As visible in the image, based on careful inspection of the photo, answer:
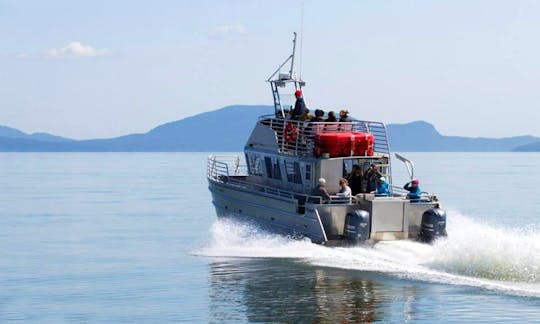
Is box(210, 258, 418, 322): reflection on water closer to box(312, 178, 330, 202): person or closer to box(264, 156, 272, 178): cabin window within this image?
box(312, 178, 330, 202): person

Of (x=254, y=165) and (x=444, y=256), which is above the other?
(x=254, y=165)

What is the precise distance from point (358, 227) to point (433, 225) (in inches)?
93.4

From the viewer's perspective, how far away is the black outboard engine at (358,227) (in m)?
26.3

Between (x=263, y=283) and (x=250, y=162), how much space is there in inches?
405

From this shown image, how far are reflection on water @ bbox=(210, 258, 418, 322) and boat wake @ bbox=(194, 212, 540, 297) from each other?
0.69m

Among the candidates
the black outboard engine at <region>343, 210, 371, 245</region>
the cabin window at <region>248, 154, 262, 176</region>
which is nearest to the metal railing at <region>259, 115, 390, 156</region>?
the cabin window at <region>248, 154, 262, 176</region>

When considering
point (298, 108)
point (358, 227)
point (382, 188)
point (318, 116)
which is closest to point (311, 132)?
point (318, 116)

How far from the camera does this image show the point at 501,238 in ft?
80.5

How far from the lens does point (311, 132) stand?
2953cm

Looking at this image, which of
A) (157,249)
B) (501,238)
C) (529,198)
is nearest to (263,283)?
(501,238)

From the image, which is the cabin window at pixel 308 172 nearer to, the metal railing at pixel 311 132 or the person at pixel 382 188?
the metal railing at pixel 311 132

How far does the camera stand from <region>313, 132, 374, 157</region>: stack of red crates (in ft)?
94.0

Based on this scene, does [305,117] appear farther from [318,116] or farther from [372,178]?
[372,178]

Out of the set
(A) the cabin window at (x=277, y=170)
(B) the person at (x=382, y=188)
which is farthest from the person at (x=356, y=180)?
(A) the cabin window at (x=277, y=170)
